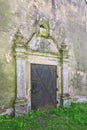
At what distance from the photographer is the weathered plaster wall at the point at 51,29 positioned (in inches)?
247

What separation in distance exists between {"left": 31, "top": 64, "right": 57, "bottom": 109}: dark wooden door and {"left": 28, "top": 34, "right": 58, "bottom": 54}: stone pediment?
21.1 inches

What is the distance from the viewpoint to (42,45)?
745 centimetres

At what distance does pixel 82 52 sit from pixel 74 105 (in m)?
2.38

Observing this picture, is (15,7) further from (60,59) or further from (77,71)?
(77,71)

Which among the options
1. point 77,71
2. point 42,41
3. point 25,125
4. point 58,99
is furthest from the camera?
point 77,71

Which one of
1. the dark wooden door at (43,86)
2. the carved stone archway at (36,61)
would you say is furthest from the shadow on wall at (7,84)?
the dark wooden door at (43,86)

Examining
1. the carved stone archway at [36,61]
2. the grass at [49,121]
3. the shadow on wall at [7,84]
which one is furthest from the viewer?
the carved stone archway at [36,61]

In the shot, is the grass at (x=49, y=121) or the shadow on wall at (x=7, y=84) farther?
the shadow on wall at (x=7, y=84)

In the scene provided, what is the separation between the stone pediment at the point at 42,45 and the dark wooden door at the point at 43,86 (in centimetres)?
54

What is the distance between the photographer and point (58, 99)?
26.2 ft

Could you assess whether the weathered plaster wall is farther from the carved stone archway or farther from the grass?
the grass

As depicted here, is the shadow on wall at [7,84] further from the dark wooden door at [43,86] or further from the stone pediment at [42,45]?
the stone pediment at [42,45]

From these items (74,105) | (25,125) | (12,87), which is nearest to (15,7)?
(12,87)

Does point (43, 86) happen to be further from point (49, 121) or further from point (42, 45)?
point (49, 121)
